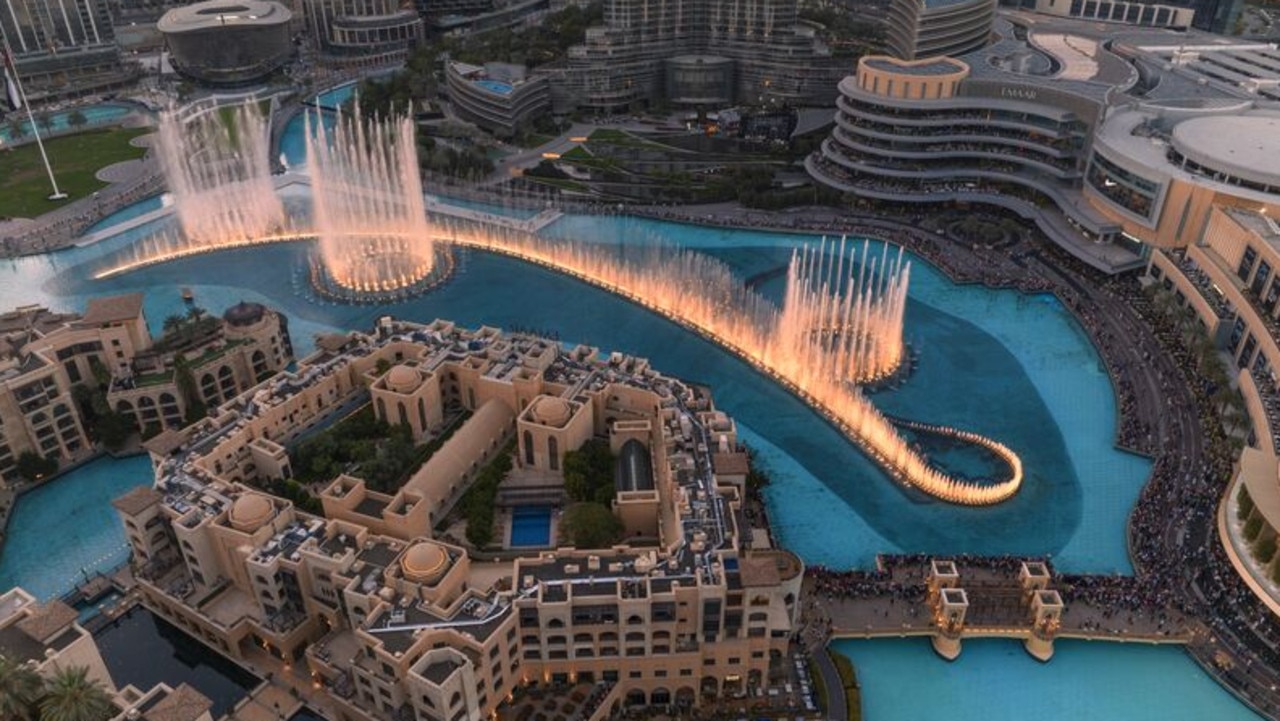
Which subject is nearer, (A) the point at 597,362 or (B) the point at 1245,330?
Result: (A) the point at 597,362

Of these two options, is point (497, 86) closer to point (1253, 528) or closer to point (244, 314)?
point (244, 314)

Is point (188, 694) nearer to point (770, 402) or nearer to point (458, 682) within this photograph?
point (458, 682)

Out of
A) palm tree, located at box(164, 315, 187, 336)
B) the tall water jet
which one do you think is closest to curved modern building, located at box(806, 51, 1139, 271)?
the tall water jet

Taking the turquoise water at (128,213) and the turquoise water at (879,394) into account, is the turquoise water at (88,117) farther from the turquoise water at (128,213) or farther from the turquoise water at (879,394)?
the turquoise water at (879,394)

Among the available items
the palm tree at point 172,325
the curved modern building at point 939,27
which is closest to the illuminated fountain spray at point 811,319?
the palm tree at point 172,325

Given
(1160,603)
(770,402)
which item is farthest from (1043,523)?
(770,402)

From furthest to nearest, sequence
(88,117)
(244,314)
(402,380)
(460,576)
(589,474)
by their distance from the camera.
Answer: (88,117) < (244,314) < (402,380) < (589,474) < (460,576)

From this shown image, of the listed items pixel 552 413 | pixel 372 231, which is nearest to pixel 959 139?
pixel 372 231
